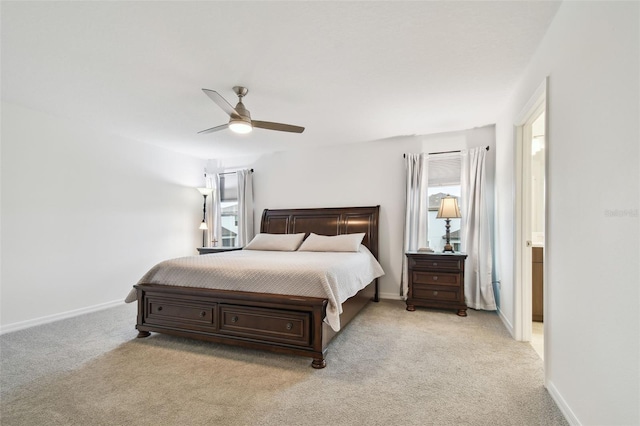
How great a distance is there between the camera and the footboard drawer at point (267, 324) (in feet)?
8.24

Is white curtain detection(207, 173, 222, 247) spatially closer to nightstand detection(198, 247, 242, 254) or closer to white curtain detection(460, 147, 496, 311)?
nightstand detection(198, 247, 242, 254)

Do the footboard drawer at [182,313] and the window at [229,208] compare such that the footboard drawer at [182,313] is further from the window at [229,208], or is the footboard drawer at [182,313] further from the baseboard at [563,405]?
the window at [229,208]

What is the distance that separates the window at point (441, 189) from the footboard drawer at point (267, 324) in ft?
8.90

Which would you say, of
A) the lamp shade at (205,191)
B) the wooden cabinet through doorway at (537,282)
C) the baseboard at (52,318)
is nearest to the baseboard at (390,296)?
the wooden cabinet through doorway at (537,282)

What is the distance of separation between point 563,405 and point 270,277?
2159 millimetres

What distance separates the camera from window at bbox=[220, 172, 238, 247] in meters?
5.95

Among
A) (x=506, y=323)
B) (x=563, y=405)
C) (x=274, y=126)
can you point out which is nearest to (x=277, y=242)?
(x=274, y=126)

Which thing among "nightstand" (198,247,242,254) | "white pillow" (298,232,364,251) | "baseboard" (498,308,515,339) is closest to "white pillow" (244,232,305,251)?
"white pillow" (298,232,364,251)

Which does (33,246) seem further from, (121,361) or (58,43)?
(58,43)

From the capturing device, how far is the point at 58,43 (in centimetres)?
Answer: 227

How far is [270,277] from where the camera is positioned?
2.68m

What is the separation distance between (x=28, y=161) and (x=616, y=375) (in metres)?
5.33

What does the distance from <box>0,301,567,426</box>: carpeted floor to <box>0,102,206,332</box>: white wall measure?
2.17 feet

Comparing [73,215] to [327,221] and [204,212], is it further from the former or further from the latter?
[327,221]
